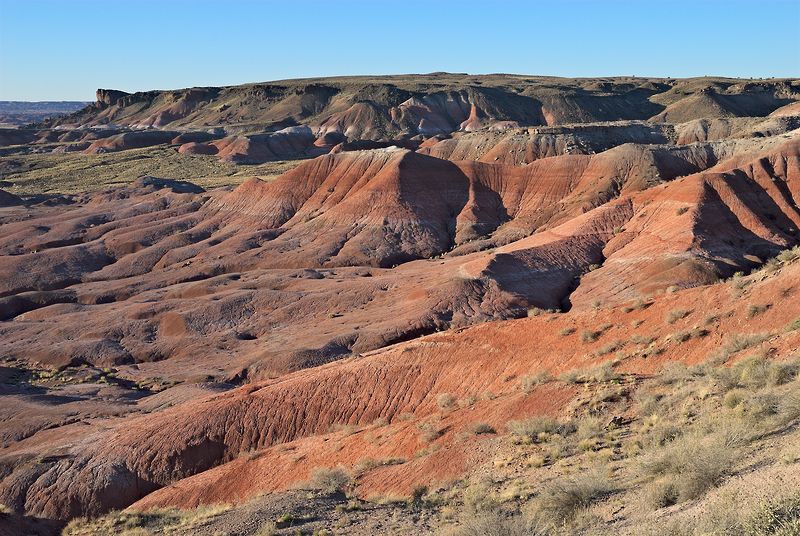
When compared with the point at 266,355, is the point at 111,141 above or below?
above

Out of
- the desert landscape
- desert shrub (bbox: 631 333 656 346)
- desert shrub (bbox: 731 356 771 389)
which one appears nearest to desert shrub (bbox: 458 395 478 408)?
the desert landscape

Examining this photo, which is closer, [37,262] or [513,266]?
[513,266]

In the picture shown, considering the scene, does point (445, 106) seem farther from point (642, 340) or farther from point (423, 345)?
point (642, 340)

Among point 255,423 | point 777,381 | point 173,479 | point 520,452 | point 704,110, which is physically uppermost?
point 704,110

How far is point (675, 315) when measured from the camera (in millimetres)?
20078

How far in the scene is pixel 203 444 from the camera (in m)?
23.5

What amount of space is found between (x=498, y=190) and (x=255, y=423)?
44.7m

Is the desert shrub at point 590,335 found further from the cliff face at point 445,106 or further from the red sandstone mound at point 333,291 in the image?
the cliff face at point 445,106

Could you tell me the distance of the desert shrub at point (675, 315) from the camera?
20.0 m

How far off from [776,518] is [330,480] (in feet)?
33.5

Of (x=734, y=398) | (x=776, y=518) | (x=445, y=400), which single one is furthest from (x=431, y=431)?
(x=776, y=518)

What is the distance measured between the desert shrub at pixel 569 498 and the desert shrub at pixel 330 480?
5.66m

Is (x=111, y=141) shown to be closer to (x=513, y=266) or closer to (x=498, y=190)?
(x=498, y=190)

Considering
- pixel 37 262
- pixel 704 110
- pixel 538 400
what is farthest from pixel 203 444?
pixel 704 110
